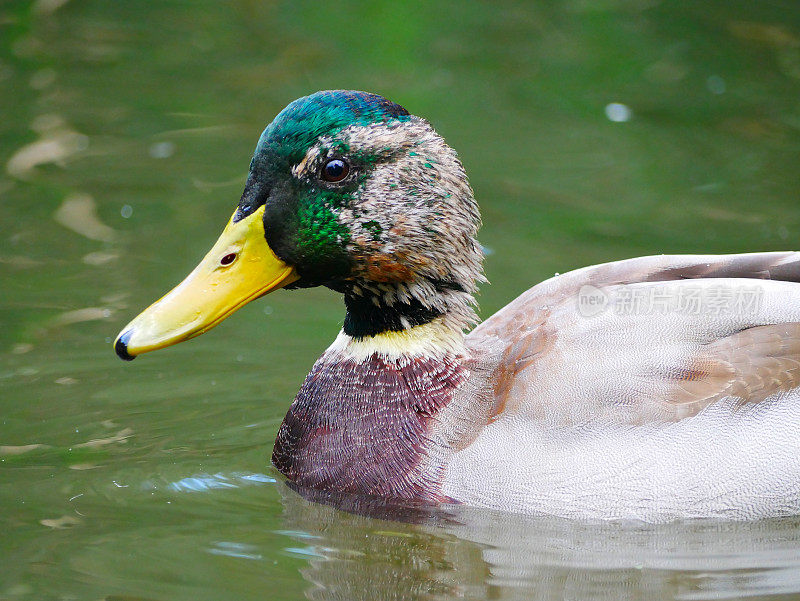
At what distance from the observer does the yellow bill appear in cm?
520

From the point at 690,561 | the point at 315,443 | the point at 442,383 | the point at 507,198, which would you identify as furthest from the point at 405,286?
the point at 507,198

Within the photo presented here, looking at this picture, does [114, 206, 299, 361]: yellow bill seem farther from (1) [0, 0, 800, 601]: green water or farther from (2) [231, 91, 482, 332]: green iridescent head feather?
(1) [0, 0, 800, 601]: green water

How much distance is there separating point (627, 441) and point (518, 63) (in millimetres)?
6955

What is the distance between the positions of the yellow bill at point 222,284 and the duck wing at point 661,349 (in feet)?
3.75

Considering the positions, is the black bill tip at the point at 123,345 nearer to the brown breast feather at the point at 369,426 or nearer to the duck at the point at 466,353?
the duck at the point at 466,353

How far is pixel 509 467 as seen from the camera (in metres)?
5.23

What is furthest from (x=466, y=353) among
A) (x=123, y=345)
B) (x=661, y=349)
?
(x=123, y=345)

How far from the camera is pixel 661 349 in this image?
5316 mm

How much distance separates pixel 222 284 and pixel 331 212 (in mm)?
557

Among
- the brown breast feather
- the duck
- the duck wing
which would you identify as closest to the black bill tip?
the duck

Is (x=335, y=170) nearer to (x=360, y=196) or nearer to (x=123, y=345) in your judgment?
(x=360, y=196)

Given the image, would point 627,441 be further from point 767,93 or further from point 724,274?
point 767,93

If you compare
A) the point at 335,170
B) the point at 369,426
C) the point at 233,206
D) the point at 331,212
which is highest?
the point at 335,170

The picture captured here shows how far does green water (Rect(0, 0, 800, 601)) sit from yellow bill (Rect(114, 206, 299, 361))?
910 millimetres
